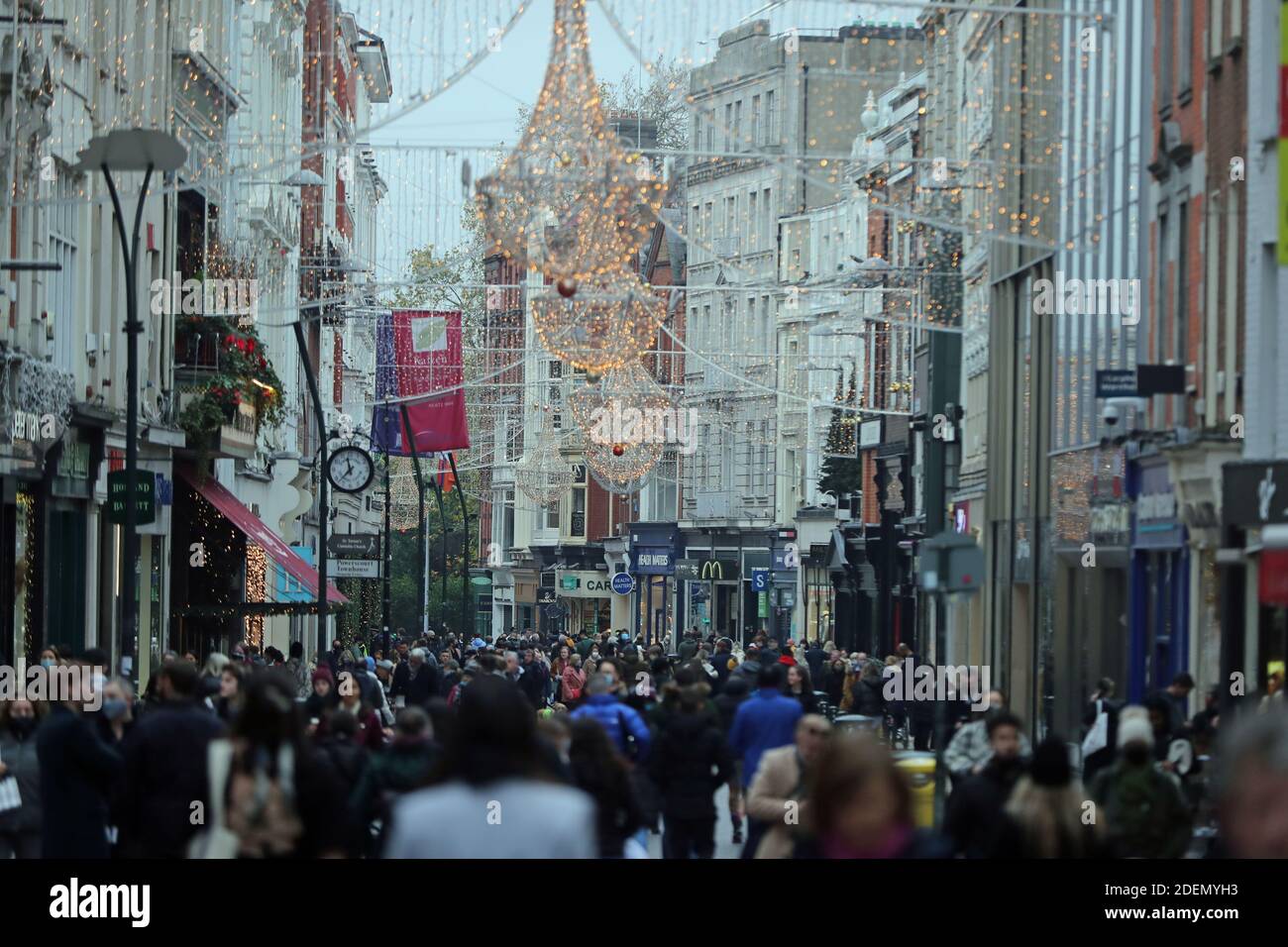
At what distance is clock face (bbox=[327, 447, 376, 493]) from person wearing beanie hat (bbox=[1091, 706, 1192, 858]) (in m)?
29.4

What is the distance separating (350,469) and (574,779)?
2889 centimetres

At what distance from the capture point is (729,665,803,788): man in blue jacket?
1792 centimetres

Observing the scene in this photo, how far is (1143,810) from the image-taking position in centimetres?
1327

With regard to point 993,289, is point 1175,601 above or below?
below

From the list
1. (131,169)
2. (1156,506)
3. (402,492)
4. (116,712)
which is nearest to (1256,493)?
(1156,506)

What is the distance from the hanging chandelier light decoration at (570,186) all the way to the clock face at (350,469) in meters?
14.7

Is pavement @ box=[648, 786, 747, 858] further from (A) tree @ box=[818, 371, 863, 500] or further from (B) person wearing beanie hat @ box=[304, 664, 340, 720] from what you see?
(A) tree @ box=[818, 371, 863, 500]

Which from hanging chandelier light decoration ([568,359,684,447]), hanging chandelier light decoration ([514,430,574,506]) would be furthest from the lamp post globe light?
hanging chandelier light decoration ([514,430,574,506])

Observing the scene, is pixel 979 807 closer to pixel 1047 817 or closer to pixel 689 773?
pixel 1047 817

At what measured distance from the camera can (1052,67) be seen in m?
28.1
